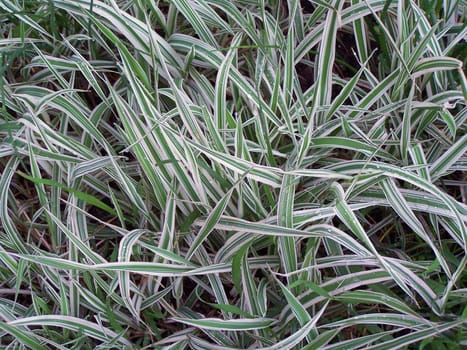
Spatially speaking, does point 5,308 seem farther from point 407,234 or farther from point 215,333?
point 407,234

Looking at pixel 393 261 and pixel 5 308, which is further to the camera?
pixel 5 308

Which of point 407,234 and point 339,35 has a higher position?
point 339,35

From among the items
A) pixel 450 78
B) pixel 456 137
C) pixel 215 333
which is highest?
pixel 450 78

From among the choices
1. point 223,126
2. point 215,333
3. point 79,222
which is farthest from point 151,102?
point 215,333

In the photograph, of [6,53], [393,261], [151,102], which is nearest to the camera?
[393,261]

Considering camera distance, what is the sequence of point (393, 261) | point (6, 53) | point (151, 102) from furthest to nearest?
point (6, 53)
point (151, 102)
point (393, 261)

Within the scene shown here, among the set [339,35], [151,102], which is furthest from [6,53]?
[339,35]
